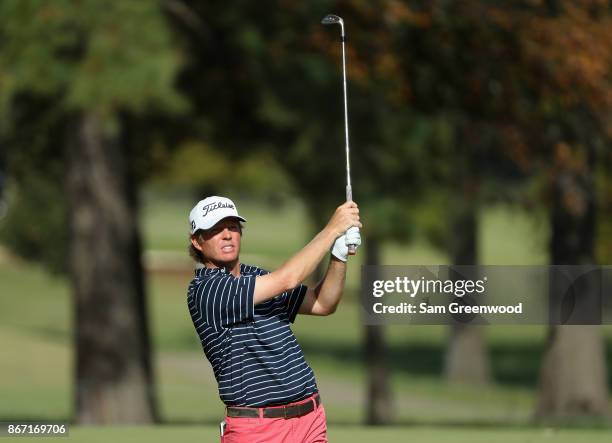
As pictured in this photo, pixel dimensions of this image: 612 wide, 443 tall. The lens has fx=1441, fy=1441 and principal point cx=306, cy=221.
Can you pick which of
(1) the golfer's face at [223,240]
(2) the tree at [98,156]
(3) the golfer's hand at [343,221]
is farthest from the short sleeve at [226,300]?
(2) the tree at [98,156]

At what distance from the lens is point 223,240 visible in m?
6.35

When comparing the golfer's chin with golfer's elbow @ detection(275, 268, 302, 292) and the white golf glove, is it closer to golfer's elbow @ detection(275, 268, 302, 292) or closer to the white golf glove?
golfer's elbow @ detection(275, 268, 302, 292)

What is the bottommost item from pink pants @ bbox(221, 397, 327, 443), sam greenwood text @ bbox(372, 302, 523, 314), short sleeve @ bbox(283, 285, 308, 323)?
pink pants @ bbox(221, 397, 327, 443)

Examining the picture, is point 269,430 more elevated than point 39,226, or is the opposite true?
point 39,226

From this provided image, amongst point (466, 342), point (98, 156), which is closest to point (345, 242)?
point (98, 156)

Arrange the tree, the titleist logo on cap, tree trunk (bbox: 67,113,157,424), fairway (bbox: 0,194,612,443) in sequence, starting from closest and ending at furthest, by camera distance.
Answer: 1. the titleist logo on cap
2. fairway (bbox: 0,194,612,443)
3. the tree
4. tree trunk (bbox: 67,113,157,424)

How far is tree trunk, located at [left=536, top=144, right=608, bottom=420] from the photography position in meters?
18.5

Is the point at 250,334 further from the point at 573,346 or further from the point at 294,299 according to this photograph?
the point at 573,346

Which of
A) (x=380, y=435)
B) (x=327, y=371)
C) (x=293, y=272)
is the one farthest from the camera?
(x=327, y=371)

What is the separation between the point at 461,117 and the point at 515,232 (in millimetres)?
61812

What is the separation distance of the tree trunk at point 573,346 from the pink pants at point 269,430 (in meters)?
12.1

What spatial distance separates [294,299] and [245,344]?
42 centimetres

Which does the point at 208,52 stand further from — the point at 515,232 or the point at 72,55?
the point at 515,232

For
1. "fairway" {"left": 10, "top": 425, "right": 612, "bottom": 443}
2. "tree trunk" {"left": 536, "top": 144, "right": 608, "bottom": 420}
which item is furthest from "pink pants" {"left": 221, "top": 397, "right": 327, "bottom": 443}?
"tree trunk" {"left": 536, "top": 144, "right": 608, "bottom": 420}
